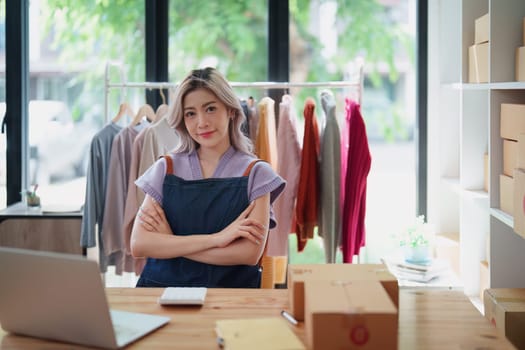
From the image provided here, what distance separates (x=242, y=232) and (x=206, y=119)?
45 centimetres

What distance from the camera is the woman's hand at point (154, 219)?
8.91 ft

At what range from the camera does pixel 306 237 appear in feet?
12.1

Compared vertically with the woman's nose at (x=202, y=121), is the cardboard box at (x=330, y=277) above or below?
below

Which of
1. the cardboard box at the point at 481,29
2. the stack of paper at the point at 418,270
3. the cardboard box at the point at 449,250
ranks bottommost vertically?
the stack of paper at the point at 418,270

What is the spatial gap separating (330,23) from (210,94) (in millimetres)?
1668

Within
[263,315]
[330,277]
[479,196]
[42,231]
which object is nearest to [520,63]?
[479,196]

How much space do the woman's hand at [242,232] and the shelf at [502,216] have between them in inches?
32.6

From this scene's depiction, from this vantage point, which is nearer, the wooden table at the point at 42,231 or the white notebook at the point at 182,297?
the white notebook at the point at 182,297

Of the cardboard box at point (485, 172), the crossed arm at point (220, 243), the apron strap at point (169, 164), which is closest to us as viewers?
the crossed arm at point (220, 243)

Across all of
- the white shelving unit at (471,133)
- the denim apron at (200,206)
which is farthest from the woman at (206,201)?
the white shelving unit at (471,133)

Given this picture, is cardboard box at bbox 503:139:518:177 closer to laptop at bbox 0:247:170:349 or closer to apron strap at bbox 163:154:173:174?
apron strap at bbox 163:154:173:174

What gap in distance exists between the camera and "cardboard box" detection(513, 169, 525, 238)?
2.50 meters

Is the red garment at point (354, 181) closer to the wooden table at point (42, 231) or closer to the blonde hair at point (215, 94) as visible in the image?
the blonde hair at point (215, 94)

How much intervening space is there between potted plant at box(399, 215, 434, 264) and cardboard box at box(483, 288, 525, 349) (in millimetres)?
967
